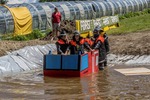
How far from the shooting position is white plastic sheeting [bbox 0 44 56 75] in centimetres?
1603

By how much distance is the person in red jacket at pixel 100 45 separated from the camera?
16.0 meters

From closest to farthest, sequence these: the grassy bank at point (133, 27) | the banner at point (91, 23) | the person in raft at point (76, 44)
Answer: the person in raft at point (76, 44) < the banner at point (91, 23) < the grassy bank at point (133, 27)

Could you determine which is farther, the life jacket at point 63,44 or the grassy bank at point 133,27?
the grassy bank at point 133,27

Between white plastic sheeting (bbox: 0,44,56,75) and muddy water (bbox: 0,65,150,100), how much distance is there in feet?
3.43

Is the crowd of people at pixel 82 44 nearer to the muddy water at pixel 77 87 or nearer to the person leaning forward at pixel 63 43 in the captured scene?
the person leaning forward at pixel 63 43

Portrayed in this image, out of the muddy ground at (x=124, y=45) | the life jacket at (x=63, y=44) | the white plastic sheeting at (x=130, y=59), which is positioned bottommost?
the white plastic sheeting at (x=130, y=59)

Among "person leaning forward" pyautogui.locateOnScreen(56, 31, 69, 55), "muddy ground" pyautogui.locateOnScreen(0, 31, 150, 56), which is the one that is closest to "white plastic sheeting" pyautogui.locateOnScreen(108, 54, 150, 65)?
"muddy ground" pyautogui.locateOnScreen(0, 31, 150, 56)

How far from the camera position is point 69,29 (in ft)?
84.0

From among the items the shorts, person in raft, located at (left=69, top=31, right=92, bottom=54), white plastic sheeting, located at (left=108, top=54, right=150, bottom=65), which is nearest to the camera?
person in raft, located at (left=69, top=31, right=92, bottom=54)

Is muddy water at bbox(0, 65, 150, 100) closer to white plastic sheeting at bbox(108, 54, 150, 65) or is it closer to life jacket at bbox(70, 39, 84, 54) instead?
life jacket at bbox(70, 39, 84, 54)

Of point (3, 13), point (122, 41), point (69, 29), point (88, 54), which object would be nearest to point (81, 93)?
point (88, 54)

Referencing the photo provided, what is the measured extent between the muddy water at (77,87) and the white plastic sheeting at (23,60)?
1.05 metres

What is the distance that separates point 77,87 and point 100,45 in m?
4.12

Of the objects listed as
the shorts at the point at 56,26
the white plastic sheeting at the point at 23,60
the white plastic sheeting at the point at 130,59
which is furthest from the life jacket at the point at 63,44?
the shorts at the point at 56,26
